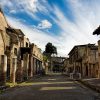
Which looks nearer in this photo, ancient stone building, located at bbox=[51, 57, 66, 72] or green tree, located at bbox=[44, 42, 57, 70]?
green tree, located at bbox=[44, 42, 57, 70]

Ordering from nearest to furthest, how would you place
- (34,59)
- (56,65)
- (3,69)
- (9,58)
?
(3,69) < (9,58) < (34,59) < (56,65)

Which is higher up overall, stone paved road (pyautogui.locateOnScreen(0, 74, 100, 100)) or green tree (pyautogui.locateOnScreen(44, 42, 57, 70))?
green tree (pyautogui.locateOnScreen(44, 42, 57, 70))

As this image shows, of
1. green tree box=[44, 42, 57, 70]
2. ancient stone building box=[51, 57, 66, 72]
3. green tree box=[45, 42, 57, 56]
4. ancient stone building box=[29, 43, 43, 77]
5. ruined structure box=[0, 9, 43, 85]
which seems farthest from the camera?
ancient stone building box=[51, 57, 66, 72]

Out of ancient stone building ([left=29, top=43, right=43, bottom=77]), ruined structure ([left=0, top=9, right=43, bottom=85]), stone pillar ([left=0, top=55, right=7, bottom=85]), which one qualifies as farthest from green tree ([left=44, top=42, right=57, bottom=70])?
stone pillar ([left=0, top=55, right=7, bottom=85])

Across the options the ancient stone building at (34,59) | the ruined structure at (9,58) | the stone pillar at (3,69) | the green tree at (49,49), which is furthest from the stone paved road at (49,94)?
the green tree at (49,49)

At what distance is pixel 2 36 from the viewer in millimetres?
37500

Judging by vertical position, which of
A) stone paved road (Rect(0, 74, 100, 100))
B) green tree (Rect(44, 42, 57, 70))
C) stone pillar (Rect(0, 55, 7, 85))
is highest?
green tree (Rect(44, 42, 57, 70))

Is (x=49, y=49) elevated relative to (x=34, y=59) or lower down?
elevated

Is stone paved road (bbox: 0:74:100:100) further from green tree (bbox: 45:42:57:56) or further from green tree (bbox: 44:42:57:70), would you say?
green tree (bbox: 45:42:57:56)

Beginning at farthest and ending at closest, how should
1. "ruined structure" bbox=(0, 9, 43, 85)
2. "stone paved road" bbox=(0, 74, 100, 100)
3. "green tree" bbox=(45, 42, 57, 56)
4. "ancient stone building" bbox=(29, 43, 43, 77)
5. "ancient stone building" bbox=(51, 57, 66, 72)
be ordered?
"ancient stone building" bbox=(51, 57, 66, 72), "green tree" bbox=(45, 42, 57, 56), "ancient stone building" bbox=(29, 43, 43, 77), "ruined structure" bbox=(0, 9, 43, 85), "stone paved road" bbox=(0, 74, 100, 100)

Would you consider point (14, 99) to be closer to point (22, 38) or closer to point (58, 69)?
point (22, 38)

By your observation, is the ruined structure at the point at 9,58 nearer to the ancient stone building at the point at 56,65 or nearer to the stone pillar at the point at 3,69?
the stone pillar at the point at 3,69

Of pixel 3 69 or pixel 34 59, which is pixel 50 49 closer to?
pixel 34 59

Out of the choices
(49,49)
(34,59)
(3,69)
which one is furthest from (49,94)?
(49,49)
